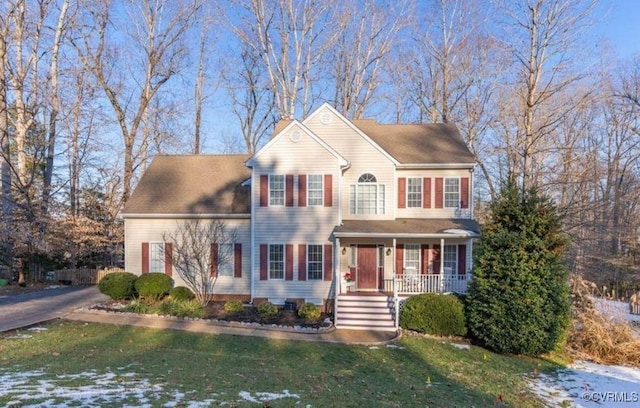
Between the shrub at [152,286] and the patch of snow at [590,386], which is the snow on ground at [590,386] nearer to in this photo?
the patch of snow at [590,386]

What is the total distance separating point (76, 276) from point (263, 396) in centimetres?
2046

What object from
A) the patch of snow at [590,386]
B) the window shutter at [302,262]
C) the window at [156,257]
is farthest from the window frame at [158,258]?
the patch of snow at [590,386]

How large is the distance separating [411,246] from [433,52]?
1638cm

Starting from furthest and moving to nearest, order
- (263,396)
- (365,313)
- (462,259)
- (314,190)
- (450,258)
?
(450,258), (462,259), (314,190), (365,313), (263,396)

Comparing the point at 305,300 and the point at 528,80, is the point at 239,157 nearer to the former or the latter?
the point at 305,300

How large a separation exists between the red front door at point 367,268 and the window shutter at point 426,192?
276 centimetres

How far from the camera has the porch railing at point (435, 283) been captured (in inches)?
579

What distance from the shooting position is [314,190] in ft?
50.9

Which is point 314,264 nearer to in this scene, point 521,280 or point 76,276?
point 521,280

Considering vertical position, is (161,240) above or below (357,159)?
below

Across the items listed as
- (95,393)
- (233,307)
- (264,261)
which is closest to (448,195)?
(264,261)

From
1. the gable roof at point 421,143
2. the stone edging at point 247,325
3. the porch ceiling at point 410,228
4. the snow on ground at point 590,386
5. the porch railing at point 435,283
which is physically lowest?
the snow on ground at point 590,386

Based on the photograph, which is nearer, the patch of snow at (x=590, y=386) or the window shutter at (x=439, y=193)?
the patch of snow at (x=590, y=386)

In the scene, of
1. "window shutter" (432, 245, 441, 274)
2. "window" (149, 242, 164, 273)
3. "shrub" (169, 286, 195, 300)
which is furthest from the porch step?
"window" (149, 242, 164, 273)
